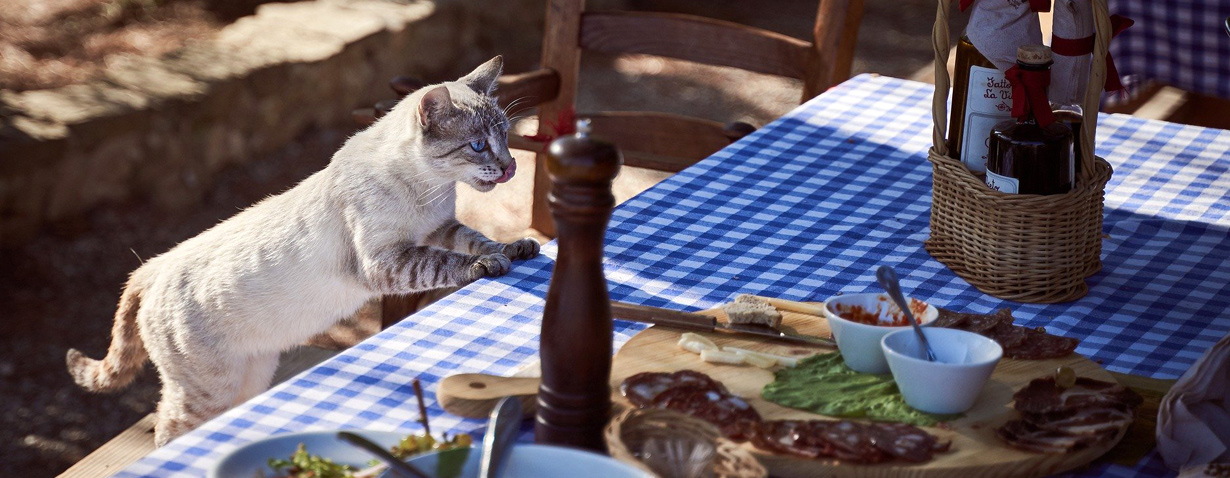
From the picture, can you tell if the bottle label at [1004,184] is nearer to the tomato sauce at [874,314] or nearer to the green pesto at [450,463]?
the tomato sauce at [874,314]

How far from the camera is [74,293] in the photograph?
3.58 meters

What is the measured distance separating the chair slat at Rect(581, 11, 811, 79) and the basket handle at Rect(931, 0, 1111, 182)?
3.70 feet

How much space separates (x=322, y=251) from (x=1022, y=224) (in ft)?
3.54

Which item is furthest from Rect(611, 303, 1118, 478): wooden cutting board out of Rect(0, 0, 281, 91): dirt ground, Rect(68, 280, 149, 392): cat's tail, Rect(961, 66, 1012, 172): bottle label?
Rect(0, 0, 281, 91): dirt ground

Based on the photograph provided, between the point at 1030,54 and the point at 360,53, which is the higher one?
the point at 1030,54

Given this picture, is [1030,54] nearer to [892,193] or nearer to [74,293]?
[892,193]

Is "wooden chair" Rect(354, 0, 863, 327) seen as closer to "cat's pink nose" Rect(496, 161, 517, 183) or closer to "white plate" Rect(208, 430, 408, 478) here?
"cat's pink nose" Rect(496, 161, 517, 183)

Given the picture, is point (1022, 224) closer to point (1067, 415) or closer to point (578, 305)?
point (1067, 415)

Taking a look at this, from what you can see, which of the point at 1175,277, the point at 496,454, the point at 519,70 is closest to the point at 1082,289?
the point at 1175,277

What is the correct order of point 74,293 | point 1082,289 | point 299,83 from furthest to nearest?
point 299,83
point 74,293
point 1082,289

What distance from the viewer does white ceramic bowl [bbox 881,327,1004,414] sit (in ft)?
3.63

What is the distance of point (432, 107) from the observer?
181 cm

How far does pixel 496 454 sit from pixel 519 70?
5155mm

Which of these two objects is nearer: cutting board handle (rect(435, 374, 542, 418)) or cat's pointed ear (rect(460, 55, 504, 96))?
cutting board handle (rect(435, 374, 542, 418))
